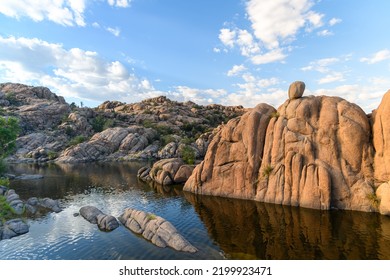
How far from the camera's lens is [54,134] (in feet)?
465

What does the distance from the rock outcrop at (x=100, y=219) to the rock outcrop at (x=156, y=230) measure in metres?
1.68

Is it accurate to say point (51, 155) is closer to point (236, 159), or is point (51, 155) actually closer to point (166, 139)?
point (166, 139)

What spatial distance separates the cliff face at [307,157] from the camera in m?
40.9

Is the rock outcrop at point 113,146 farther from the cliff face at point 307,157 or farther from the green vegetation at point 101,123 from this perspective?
the cliff face at point 307,157

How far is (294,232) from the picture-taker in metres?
33.9

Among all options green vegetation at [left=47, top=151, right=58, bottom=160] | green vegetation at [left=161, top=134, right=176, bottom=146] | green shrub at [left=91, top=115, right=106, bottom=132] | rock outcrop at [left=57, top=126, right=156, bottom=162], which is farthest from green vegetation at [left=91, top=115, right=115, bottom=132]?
green vegetation at [left=47, top=151, right=58, bottom=160]

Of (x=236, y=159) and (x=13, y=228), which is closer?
(x=13, y=228)

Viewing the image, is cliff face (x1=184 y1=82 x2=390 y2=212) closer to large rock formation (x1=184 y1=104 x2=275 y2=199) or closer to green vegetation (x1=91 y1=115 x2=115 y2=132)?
large rock formation (x1=184 y1=104 x2=275 y2=199)

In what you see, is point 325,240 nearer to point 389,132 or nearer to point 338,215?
point 338,215

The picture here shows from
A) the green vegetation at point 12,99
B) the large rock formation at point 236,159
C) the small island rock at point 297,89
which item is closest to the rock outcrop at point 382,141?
the small island rock at point 297,89

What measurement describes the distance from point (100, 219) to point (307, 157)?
32.1 m

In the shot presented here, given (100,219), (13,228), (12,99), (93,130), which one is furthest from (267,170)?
(12,99)

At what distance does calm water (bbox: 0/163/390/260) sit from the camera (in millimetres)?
28391
